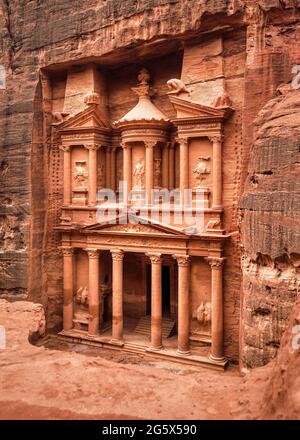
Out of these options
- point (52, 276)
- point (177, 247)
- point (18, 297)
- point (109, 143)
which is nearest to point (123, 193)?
point (109, 143)

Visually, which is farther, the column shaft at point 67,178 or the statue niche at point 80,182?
the column shaft at point 67,178

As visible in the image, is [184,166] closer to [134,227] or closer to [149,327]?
[134,227]

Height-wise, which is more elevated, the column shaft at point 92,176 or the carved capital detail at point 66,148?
the carved capital detail at point 66,148

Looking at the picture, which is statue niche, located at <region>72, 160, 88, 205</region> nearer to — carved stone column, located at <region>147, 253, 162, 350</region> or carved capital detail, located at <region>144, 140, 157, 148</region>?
carved capital detail, located at <region>144, 140, 157, 148</region>

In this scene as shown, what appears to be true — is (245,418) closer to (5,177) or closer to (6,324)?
(6,324)

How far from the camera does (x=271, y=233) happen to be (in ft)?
25.2

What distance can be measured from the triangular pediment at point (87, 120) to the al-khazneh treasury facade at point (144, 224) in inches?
Result: 1.5

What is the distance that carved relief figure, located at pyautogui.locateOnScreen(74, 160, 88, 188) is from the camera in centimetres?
1528

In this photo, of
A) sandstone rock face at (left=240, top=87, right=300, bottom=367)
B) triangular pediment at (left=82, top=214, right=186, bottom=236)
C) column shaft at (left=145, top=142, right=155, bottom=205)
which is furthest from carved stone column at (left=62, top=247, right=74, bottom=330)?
sandstone rock face at (left=240, top=87, right=300, bottom=367)

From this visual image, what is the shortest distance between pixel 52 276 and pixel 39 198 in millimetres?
3339

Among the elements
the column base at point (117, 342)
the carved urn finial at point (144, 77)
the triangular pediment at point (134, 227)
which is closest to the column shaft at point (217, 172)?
the triangular pediment at point (134, 227)

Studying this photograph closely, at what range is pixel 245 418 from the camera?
3709 millimetres

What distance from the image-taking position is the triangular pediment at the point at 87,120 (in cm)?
1457

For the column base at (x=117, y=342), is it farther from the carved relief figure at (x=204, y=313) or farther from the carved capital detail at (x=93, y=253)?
the carved capital detail at (x=93, y=253)
